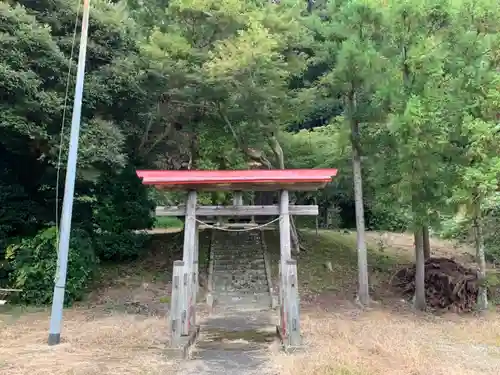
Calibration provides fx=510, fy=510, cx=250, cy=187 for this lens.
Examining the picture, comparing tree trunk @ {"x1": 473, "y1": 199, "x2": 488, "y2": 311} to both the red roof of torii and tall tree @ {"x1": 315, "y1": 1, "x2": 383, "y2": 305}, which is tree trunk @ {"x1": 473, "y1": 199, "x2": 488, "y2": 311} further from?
the red roof of torii

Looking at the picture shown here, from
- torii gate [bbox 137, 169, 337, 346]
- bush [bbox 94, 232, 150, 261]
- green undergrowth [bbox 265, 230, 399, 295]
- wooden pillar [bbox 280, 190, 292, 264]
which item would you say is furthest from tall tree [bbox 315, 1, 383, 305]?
bush [bbox 94, 232, 150, 261]

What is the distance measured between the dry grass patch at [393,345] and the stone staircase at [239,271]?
2.31m

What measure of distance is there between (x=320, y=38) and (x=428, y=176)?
19.2ft

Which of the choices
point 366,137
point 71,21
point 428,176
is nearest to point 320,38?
point 366,137

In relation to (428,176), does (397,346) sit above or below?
below

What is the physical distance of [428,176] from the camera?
11875 mm

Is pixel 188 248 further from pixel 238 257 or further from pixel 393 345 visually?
pixel 238 257

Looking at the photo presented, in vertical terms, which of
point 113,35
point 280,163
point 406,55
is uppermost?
point 113,35

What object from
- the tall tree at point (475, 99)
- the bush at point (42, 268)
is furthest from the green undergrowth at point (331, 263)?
the bush at point (42, 268)

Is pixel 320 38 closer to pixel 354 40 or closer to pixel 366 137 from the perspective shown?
pixel 354 40

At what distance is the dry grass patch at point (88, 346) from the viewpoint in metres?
7.16

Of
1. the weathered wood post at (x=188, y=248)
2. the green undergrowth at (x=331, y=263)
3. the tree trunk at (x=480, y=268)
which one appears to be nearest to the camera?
the weathered wood post at (x=188, y=248)

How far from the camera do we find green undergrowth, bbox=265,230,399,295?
Answer: 15172mm

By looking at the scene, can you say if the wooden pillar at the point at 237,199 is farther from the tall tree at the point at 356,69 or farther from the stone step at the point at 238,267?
the stone step at the point at 238,267
